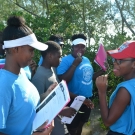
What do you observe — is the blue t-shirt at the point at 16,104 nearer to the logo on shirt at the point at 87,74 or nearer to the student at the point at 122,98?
the student at the point at 122,98

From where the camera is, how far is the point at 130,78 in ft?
7.27

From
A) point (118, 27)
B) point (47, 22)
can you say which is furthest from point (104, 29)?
point (47, 22)

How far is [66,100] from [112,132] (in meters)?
0.83

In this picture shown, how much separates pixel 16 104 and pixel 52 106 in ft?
0.78

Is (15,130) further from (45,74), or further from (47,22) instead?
(47,22)

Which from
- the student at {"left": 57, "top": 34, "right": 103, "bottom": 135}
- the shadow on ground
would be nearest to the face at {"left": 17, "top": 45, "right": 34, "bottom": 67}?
the student at {"left": 57, "top": 34, "right": 103, "bottom": 135}

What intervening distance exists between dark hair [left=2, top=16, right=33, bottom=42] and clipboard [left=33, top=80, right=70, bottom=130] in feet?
1.48

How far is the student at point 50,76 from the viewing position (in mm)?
2654

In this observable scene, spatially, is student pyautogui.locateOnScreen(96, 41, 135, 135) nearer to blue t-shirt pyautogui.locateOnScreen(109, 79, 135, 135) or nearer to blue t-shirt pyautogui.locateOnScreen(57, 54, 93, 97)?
blue t-shirt pyautogui.locateOnScreen(109, 79, 135, 135)

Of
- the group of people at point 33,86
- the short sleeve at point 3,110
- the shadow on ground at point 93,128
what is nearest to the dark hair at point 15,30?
the group of people at point 33,86

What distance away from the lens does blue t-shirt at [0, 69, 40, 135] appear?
1.58 m

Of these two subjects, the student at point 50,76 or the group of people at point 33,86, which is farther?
the student at point 50,76

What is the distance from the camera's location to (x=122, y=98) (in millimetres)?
2037

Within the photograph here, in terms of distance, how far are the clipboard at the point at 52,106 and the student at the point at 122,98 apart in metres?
0.56
